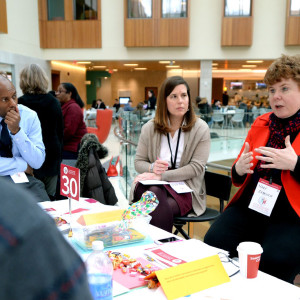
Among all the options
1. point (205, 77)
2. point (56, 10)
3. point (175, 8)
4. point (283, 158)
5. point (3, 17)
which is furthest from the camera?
point (205, 77)

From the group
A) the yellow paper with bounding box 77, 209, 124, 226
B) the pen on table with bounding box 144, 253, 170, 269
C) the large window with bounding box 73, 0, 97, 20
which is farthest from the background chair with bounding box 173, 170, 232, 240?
the large window with bounding box 73, 0, 97, 20

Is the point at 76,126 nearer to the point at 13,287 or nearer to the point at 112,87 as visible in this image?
the point at 13,287

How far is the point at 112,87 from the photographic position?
24438mm

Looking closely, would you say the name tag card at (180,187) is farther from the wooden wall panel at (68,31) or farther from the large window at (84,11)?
the large window at (84,11)

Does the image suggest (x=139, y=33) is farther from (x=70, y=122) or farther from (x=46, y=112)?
(x=46, y=112)

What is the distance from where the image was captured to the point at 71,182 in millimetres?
1729

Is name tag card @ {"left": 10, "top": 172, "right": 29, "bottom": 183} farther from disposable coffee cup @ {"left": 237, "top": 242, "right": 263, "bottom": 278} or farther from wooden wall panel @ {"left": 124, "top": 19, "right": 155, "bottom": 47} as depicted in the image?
wooden wall panel @ {"left": 124, "top": 19, "right": 155, "bottom": 47}

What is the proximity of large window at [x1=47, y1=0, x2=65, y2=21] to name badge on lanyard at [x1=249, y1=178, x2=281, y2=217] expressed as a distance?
1420 centimetres

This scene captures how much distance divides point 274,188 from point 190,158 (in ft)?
2.96

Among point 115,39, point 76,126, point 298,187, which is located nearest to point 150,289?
point 298,187

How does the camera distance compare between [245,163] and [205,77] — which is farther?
[205,77]

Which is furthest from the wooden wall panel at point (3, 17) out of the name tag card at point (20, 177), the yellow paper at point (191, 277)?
the yellow paper at point (191, 277)

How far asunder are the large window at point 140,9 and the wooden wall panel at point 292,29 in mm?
5398

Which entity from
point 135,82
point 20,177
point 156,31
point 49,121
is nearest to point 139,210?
point 20,177
